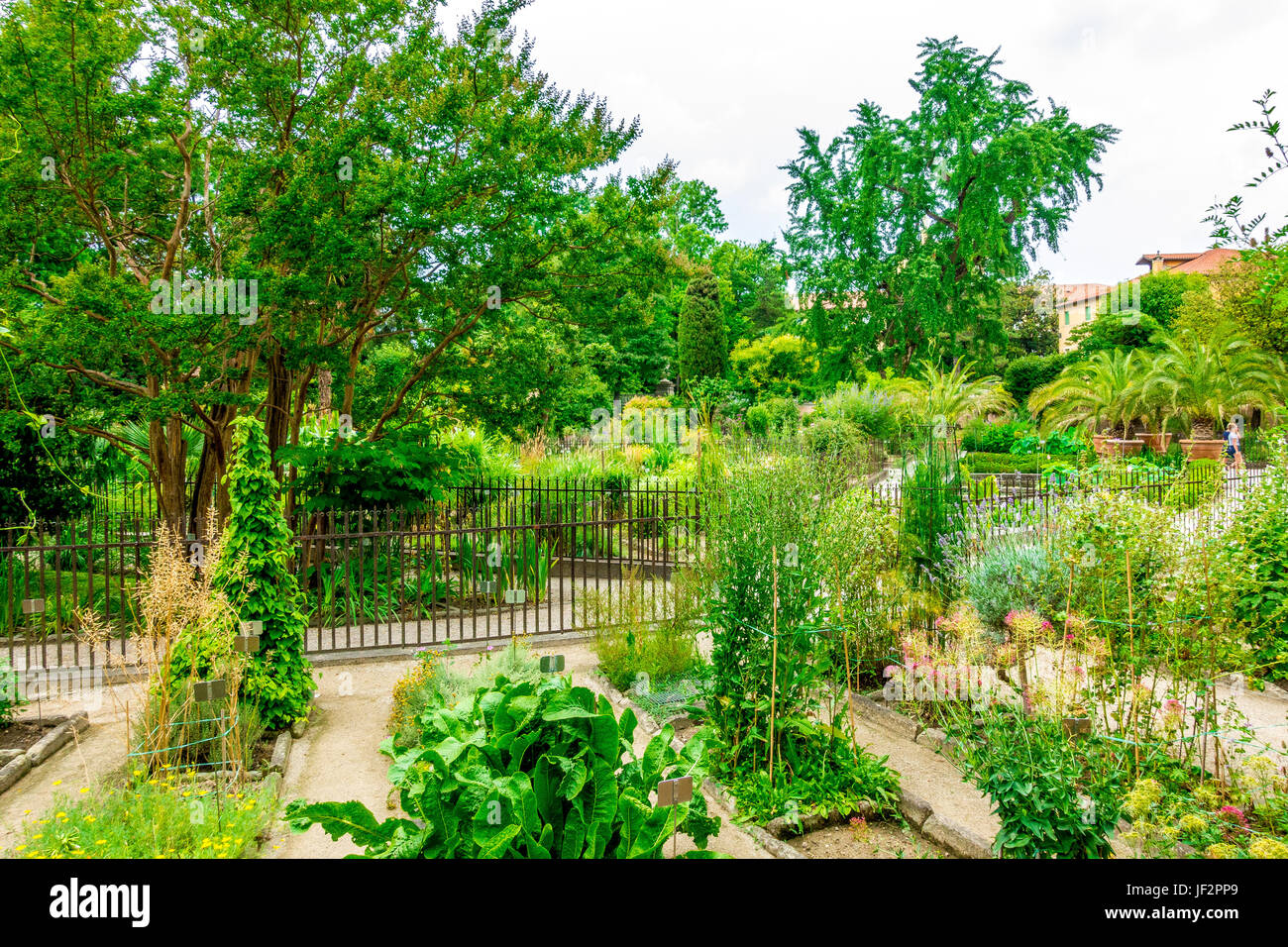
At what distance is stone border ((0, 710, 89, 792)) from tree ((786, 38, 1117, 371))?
2755cm

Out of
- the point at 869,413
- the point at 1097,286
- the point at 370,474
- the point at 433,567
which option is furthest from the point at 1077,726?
the point at 1097,286

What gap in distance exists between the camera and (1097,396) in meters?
23.2

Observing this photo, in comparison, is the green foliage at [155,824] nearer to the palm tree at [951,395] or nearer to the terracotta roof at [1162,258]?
the palm tree at [951,395]

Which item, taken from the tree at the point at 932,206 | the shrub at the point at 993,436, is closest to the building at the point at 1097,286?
the tree at the point at 932,206

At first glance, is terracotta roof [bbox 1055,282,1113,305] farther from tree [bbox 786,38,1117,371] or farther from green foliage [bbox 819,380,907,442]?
green foliage [bbox 819,380,907,442]

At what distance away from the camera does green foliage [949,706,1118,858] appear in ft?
10.7

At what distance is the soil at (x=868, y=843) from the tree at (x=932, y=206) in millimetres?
26462

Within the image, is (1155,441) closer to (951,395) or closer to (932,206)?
(951,395)

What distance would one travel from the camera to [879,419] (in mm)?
21406

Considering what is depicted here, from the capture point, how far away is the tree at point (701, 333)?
34719 mm

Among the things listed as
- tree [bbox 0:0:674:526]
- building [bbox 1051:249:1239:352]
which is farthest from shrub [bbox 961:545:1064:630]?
building [bbox 1051:249:1239:352]
